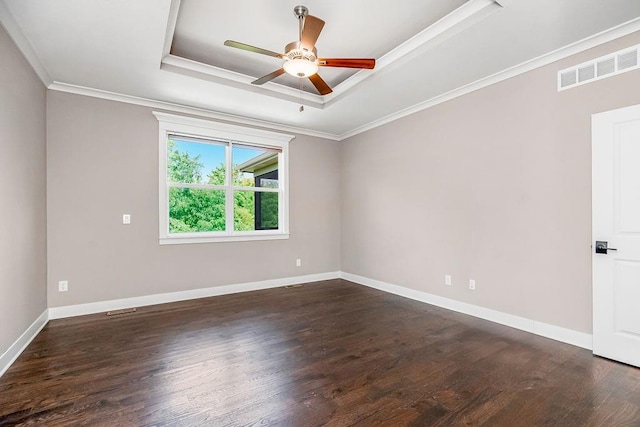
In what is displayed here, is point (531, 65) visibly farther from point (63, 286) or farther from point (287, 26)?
point (63, 286)

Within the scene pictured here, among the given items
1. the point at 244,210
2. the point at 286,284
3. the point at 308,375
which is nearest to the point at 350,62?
the point at 308,375

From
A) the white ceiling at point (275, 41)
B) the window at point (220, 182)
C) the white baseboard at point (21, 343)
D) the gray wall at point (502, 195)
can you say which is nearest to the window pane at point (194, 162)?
the window at point (220, 182)

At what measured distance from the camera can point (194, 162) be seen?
14.7 ft

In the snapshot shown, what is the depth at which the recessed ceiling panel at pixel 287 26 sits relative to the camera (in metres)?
2.55

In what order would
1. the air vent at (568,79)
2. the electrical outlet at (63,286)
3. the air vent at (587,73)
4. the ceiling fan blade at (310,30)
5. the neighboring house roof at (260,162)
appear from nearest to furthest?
the ceiling fan blade at (310,30) → the air vent at (587,73) → the air vent at (568,79) → the electrical outlet at (63,286) → the neighboring house roof at (260,162)

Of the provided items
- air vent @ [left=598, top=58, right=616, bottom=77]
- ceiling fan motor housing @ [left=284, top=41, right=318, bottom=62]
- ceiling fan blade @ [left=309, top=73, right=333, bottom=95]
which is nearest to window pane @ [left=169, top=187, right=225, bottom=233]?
ceiling fan blade @ [left=309, top=73, right=333, bottom=95]

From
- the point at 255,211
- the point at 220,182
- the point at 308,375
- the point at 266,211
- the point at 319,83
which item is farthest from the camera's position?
the point at 266,211

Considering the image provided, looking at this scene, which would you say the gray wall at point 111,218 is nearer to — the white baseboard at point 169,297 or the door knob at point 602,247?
the white baseboard at point 169,297

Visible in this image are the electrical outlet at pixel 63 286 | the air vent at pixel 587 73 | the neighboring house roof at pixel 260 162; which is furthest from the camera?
the neighboring house roof at pixel 260 162

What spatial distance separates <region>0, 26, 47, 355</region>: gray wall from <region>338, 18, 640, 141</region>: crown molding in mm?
4184

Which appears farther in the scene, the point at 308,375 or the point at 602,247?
the point at 602,247

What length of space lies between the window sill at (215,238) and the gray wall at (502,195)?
5.60ft

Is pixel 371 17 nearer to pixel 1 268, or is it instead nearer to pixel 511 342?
pixel 511 342

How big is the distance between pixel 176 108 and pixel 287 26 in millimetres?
2211
